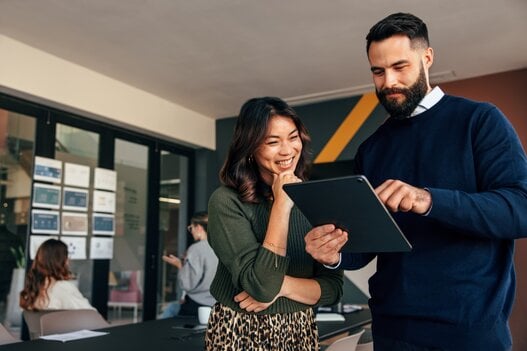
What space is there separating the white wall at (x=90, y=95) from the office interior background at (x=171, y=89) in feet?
0.04

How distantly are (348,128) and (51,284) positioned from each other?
351 centimetres

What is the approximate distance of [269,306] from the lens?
1.36m

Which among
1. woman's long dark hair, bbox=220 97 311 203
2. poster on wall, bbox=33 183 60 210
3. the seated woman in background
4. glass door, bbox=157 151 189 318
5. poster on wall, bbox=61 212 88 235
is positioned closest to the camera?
woman's long dark hair, bbox=220 97 311 203

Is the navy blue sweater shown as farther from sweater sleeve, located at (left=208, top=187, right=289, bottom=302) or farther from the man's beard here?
sweater sleeve, located at (left=208, top=187, right=289, bottom=302)

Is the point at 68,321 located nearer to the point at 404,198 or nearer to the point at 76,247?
the point at 76,247

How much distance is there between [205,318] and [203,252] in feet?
5.97

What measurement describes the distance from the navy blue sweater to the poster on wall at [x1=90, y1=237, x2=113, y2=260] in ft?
14.7

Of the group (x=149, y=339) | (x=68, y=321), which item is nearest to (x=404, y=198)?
(x=149, y=339)

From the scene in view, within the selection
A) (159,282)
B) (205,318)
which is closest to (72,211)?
(159,282)

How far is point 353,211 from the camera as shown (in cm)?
106

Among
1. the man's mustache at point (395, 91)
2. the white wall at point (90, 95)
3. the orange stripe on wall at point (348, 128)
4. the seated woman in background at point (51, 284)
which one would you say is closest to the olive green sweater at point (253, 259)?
the man's mustache at point (395, 91)

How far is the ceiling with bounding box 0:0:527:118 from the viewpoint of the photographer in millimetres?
3693

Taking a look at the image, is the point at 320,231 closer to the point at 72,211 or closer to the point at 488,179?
the point at 488,179

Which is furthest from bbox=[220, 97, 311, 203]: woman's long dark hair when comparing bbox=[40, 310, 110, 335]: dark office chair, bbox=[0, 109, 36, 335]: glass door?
bbox=[0, 109, 36, 335]: glass door
